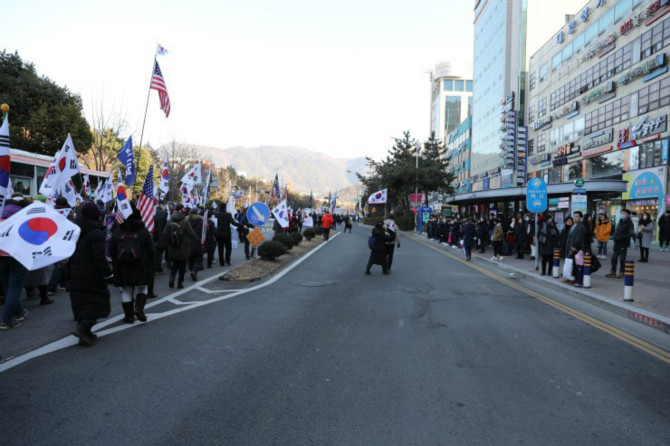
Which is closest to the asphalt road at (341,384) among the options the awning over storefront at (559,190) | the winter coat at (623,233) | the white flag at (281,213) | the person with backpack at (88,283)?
the person with backpack at (88,283)

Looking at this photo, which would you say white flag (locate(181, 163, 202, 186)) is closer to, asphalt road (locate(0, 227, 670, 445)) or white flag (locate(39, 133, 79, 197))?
white flag (locate(39, 133, 79, 197))

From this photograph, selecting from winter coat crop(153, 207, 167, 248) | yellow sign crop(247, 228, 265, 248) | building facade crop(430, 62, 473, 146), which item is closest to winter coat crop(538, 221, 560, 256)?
yellow sign crop(247, 228, 265, 248)

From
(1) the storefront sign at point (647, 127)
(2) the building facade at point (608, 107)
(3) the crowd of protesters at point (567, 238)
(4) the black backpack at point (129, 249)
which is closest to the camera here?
(4) the black backpack at point (129, 249)

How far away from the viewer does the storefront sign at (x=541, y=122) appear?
45.4m

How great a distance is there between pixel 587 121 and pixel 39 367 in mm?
41583

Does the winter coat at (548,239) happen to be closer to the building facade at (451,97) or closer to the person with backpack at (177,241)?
the person with backpack at (177,241)

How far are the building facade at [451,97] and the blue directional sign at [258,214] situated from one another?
321 ft

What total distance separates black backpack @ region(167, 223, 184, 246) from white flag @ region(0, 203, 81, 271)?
151 inches

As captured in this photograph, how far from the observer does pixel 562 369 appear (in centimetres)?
510

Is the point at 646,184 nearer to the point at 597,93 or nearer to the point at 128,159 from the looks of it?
the point at 597,93

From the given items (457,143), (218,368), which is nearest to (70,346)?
(218,368)

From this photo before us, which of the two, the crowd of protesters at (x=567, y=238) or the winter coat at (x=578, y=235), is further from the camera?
the crowd of protesters at (x=567, y=238)

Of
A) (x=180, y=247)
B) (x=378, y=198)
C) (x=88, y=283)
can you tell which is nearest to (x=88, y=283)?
(x=88, y=283)

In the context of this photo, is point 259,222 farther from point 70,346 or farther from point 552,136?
point 552,136
